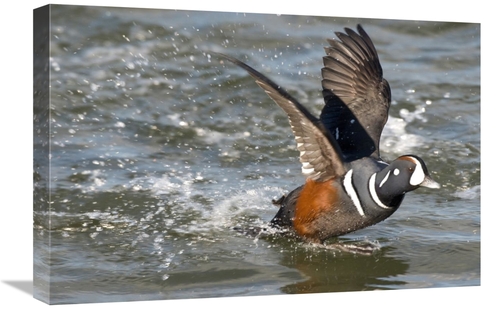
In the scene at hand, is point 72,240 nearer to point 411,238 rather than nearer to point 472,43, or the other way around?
point 411,238

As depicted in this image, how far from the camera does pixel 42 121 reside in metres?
7.09

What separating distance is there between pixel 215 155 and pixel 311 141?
914 millimetres

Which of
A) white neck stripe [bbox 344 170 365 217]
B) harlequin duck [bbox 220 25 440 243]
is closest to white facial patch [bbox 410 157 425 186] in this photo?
harlequin duck [bbox 220 25 440 243]

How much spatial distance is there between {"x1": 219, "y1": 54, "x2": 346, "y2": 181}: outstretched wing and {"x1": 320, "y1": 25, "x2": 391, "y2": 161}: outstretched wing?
461mm

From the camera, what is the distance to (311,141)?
7.54 meters

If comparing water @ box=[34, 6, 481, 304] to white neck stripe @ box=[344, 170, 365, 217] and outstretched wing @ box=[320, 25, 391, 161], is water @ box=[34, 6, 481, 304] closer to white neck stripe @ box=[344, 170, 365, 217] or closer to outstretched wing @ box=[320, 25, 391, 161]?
outstretched wing @ box=[320, 25, 391, 161]

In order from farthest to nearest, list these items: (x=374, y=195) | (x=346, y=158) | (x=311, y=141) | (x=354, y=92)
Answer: (x=354, y=92)
(x=346, y=158)
(x=374, y=195)
(x=311, y=141)

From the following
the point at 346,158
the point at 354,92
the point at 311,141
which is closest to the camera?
the point at 311,141

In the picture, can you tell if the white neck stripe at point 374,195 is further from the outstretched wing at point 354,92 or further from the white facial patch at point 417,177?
the outstretched wing at point 354,92

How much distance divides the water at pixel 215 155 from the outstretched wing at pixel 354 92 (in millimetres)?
141

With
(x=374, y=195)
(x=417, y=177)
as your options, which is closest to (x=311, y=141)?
(x=374, y=195)

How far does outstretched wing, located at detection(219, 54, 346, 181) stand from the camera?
7117 mm

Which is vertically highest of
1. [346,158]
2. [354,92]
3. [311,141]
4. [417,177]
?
[354,92]

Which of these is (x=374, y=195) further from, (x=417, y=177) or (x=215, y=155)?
(x=215, y=155)
